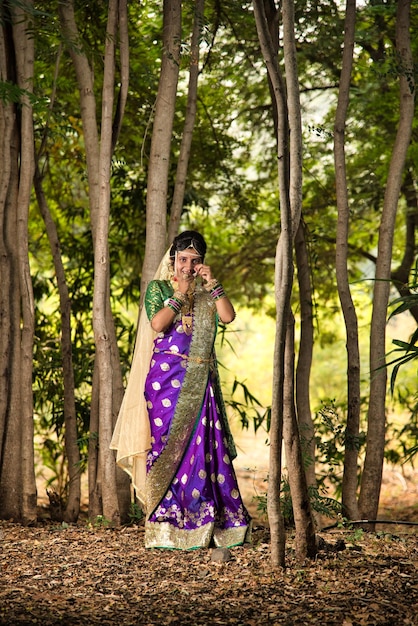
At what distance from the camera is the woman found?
13.4ft

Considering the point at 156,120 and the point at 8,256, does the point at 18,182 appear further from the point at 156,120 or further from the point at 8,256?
the point at 156,120

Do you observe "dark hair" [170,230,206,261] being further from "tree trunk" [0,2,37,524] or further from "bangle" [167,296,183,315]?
"tree trunk" [0,2,37,524]

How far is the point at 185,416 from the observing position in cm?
416

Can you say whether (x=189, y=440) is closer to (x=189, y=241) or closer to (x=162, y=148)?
(x=189, y=241)

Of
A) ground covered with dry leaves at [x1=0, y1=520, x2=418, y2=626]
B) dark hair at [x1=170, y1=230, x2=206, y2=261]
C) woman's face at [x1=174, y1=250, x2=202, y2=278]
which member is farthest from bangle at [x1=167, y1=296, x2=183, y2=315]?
ground covered with dry leaves at [x1=0, y1=520, x2=418, y2=626]

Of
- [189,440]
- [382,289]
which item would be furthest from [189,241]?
[382,289]

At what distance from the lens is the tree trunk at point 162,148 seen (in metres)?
4.66

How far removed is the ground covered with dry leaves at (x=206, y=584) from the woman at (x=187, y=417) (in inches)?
7.9

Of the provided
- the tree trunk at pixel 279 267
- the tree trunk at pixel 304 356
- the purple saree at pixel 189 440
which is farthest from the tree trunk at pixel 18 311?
the tree trunk at pixel 279 267

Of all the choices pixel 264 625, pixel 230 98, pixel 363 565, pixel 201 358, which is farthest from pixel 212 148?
pixel 264 625

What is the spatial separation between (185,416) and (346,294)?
1.31 meters

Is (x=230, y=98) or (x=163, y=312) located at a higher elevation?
(x=230, y=98)

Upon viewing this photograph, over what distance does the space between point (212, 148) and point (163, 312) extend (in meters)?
3.64

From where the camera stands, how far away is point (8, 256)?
4965mm
